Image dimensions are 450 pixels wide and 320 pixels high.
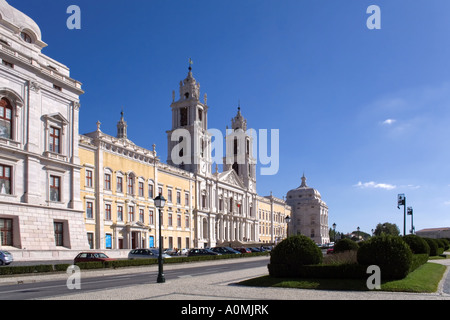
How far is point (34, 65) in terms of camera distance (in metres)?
34.1

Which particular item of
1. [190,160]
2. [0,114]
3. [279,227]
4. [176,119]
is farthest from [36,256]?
[279,227]

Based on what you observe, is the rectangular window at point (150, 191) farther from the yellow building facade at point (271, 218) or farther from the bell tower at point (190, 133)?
the yellow building facade at point (271, 218)

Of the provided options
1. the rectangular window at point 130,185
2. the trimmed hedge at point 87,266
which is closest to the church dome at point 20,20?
the rectangular window at point 130,185

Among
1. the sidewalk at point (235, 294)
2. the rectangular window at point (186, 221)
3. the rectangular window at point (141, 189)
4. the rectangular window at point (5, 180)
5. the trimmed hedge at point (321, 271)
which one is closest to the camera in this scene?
the sidewalk at point (235, 294)

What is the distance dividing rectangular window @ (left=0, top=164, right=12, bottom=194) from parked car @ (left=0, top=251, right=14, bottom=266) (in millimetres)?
5250

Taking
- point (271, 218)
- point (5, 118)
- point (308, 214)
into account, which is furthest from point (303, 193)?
point (5, 118)

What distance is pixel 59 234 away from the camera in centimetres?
3531

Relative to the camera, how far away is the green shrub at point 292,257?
61.8 ft

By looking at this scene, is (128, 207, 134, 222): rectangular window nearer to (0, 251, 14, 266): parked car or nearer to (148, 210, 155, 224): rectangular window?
(148, 210, 155, 224): rectangular window

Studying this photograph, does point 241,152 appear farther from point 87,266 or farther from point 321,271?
point 321,271

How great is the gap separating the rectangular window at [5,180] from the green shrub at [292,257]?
2092cm

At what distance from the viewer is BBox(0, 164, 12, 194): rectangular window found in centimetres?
3088

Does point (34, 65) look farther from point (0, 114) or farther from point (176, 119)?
point (176, 119)
